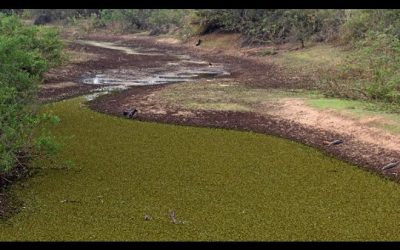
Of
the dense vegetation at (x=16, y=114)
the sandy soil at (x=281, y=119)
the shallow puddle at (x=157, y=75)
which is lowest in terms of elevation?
the shallow puddle at (x=157, y=75)

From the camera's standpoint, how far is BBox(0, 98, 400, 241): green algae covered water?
6.82 metres

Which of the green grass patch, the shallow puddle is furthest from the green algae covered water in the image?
the shallow puddle

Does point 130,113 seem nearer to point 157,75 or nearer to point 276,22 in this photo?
point 157,75

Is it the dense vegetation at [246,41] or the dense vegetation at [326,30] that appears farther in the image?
the dense vegetation at [326,30]

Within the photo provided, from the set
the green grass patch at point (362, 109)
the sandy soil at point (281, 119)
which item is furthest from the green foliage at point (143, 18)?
the green grass patch at point (362, 109)

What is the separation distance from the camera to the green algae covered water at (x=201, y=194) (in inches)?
269

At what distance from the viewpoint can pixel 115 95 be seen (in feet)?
60.2

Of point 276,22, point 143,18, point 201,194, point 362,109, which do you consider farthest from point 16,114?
point 143,18

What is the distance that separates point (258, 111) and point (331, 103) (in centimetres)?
212

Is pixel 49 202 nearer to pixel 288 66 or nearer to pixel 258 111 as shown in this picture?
pixel 258 111

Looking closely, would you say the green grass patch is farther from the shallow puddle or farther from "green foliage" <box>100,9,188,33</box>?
"green foliage" <box>100,9,188,33</box>

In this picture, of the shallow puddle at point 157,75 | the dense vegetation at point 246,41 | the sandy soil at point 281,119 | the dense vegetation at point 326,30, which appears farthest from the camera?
the shallow puddle at point 157,75

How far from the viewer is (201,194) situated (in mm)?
8234

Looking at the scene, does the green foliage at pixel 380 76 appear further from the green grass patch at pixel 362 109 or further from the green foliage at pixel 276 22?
the green foliage at pixel 276 22
